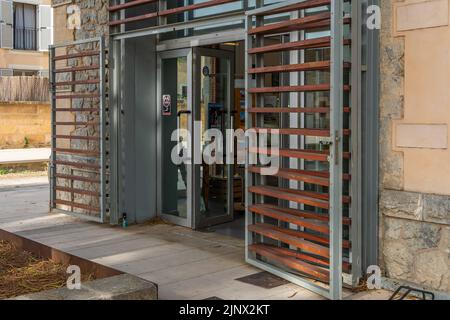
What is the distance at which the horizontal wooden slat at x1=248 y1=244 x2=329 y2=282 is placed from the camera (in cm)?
448

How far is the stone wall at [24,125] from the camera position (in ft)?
60.1

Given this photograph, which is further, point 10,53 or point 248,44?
point 10,53

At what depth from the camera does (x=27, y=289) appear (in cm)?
481

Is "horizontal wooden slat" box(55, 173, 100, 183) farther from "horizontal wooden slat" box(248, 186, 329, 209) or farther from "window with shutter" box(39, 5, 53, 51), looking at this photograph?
"window with shutter" box(39, 5, 53, 51)

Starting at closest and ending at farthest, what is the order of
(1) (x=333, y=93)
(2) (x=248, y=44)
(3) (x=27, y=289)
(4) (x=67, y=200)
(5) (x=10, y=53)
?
1. (1) (x=333, y=93)
2. (3) (x=27, y=289)
3. (2) (x=248, y=44)
4. (4) (x=67, y=200)
5. (5) (x=10, y=53)

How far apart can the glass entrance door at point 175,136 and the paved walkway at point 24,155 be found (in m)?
8.59

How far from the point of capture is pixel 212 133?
23.9 feet

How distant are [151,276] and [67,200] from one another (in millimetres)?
3538

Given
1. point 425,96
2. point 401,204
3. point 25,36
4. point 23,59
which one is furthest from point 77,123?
point 25,36

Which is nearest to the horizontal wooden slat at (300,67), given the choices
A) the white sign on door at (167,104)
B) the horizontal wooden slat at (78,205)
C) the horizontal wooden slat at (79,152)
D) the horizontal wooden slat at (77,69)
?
the white sign on door at (167,104)

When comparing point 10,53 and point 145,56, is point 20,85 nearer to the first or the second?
point 10,53

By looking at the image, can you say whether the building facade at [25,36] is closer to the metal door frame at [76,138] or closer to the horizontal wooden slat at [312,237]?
the metal door frame at [76,138]

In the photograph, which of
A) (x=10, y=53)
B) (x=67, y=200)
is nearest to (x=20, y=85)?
(x=10, y=53)

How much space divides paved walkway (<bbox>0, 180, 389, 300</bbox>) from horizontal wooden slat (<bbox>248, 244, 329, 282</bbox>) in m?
0.15
